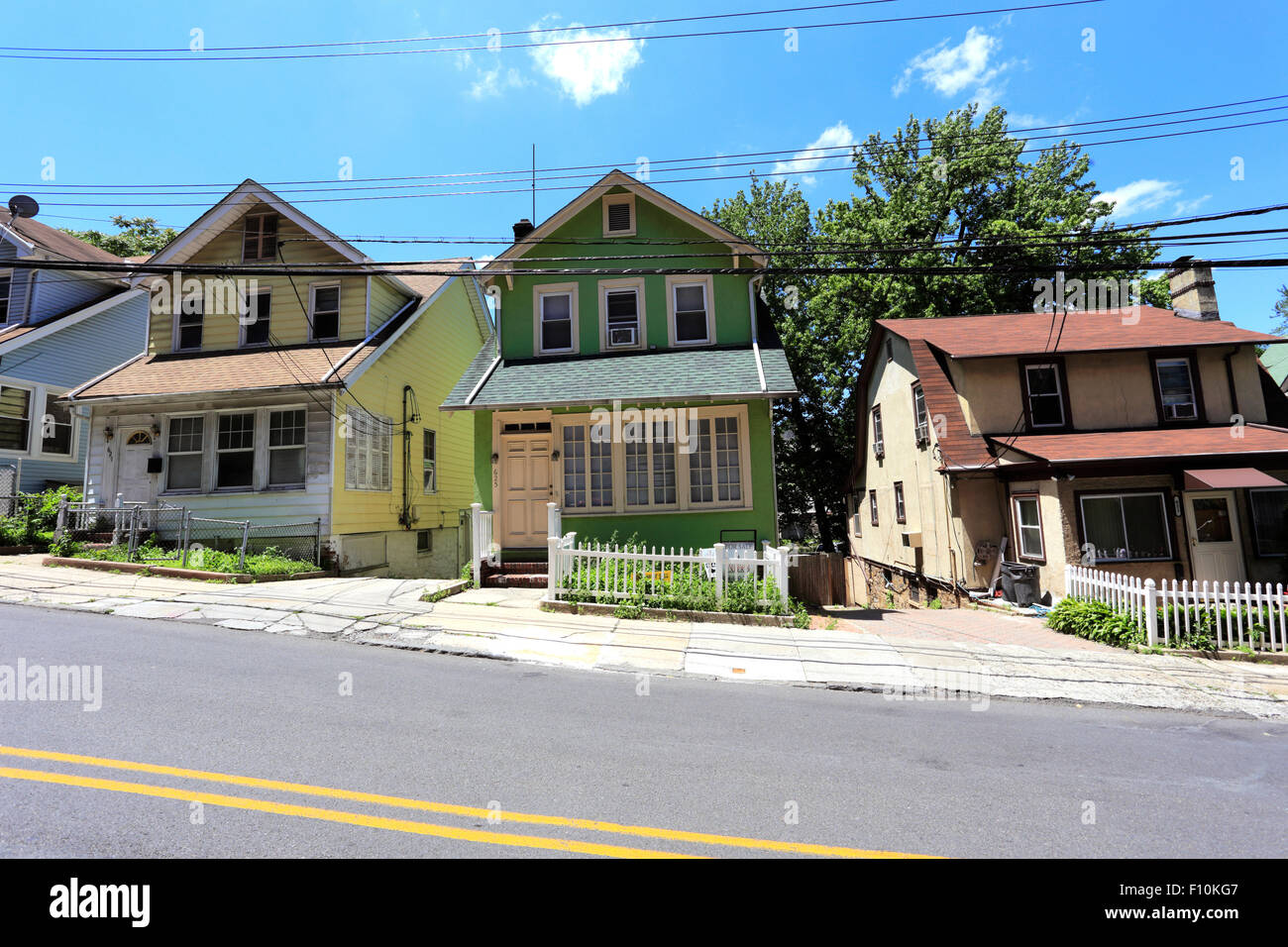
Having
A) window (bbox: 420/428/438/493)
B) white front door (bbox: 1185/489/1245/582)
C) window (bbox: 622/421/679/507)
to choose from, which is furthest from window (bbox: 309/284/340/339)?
white front door (bbox: 1185/489/1245/582)

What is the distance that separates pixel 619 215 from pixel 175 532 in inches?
493

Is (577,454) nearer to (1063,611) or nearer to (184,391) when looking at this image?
(184,391)

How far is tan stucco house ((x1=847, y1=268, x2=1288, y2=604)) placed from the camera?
14.1m

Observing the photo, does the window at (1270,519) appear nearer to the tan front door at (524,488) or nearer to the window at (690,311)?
the window at (690,311)

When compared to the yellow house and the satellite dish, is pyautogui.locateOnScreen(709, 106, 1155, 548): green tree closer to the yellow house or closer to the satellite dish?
the yellow house

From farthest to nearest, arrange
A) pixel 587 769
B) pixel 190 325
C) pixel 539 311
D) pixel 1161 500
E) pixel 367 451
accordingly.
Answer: pixel 190 325
pixel 367 451
pixel 539 311
pixel 1161 500
pixel 587 769

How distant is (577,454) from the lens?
14094 mm

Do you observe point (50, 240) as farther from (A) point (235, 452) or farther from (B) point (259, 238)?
(A) point (235, 452)

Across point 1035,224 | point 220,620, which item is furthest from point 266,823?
point 1035,224

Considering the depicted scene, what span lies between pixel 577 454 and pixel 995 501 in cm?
1087

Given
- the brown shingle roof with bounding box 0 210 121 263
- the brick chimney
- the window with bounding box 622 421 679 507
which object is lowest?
the window with bounding box 622 421 679 507

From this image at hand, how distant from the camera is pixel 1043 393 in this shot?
16500 millimetres

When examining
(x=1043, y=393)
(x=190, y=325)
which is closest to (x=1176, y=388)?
(x=1043, y=393)

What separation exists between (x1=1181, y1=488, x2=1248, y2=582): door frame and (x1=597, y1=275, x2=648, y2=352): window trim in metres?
12.7
